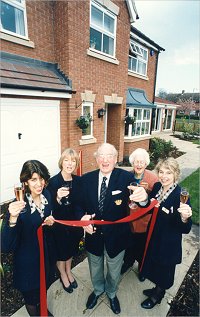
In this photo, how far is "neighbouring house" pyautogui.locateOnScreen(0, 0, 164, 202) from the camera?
229 inches

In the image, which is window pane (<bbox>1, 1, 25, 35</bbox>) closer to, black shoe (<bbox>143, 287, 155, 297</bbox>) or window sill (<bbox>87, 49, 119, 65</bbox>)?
window sill (<bbox>87, 49, 119, 65</bbox>)

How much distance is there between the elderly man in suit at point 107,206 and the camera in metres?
2.50

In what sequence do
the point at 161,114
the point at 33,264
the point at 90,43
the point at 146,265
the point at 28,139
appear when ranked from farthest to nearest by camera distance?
the point at 161,114, the point at 90,43, the point at 28,139, the point at 146,265, the point at 33,264

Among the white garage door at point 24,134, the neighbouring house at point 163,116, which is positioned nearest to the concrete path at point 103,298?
the white garage door at point 24,134

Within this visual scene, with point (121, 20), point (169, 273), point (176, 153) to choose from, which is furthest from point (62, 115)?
point (176, 153)

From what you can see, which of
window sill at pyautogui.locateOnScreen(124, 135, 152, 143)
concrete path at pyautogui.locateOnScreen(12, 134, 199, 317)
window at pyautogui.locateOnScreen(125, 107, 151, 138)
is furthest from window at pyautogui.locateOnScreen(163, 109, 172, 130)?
concrete path at pyautogui.locateOnScreen(12, 134, 199, 317)

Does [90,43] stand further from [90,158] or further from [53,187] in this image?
[53,187]

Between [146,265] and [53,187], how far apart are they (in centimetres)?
180

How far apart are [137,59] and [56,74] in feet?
23.9

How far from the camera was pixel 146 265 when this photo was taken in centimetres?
285

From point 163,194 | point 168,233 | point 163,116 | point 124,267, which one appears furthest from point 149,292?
point 163,116

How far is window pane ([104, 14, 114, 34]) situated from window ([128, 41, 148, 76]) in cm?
307

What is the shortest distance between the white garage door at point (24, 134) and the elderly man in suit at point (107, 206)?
4110 millimetres

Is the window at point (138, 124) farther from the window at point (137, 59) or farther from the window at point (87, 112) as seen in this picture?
the window at point (87, 112)
